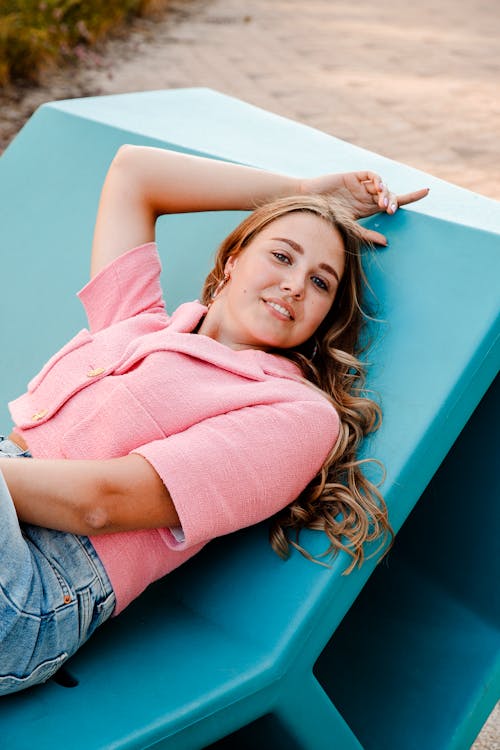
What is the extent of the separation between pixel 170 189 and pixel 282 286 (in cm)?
51

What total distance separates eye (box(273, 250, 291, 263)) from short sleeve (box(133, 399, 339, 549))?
0.35 m

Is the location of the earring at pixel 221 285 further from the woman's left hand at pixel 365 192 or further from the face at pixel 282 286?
the woman's left hand at pixel 365 192

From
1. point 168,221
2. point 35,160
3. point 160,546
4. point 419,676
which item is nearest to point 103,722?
point 160,546

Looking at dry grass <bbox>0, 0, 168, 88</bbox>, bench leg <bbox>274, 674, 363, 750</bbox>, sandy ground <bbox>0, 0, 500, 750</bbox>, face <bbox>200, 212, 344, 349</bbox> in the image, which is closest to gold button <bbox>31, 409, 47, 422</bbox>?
face <bbox>200, 212, 344, 349</bbox>

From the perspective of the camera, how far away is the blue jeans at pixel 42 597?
4.75 feet

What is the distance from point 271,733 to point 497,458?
0.70 m

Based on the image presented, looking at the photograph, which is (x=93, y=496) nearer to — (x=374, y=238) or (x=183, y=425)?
(x=183, y=425)

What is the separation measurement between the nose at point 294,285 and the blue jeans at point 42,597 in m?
0.57

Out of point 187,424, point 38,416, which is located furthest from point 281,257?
point 38,416

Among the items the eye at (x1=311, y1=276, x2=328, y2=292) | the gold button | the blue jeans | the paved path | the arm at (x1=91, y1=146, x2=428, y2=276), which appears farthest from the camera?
the paved path

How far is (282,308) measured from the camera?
5.90 ft

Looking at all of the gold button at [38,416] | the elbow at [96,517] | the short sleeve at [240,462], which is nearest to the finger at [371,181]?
the short sleeve at [240,462]

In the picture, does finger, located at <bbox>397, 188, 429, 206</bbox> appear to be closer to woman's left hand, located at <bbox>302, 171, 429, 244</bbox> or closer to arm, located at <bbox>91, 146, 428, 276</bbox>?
woman's left hand, located at <bbox>302, 171, 429, 244</bbox>

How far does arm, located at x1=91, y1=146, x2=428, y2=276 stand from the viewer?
2109 mm
